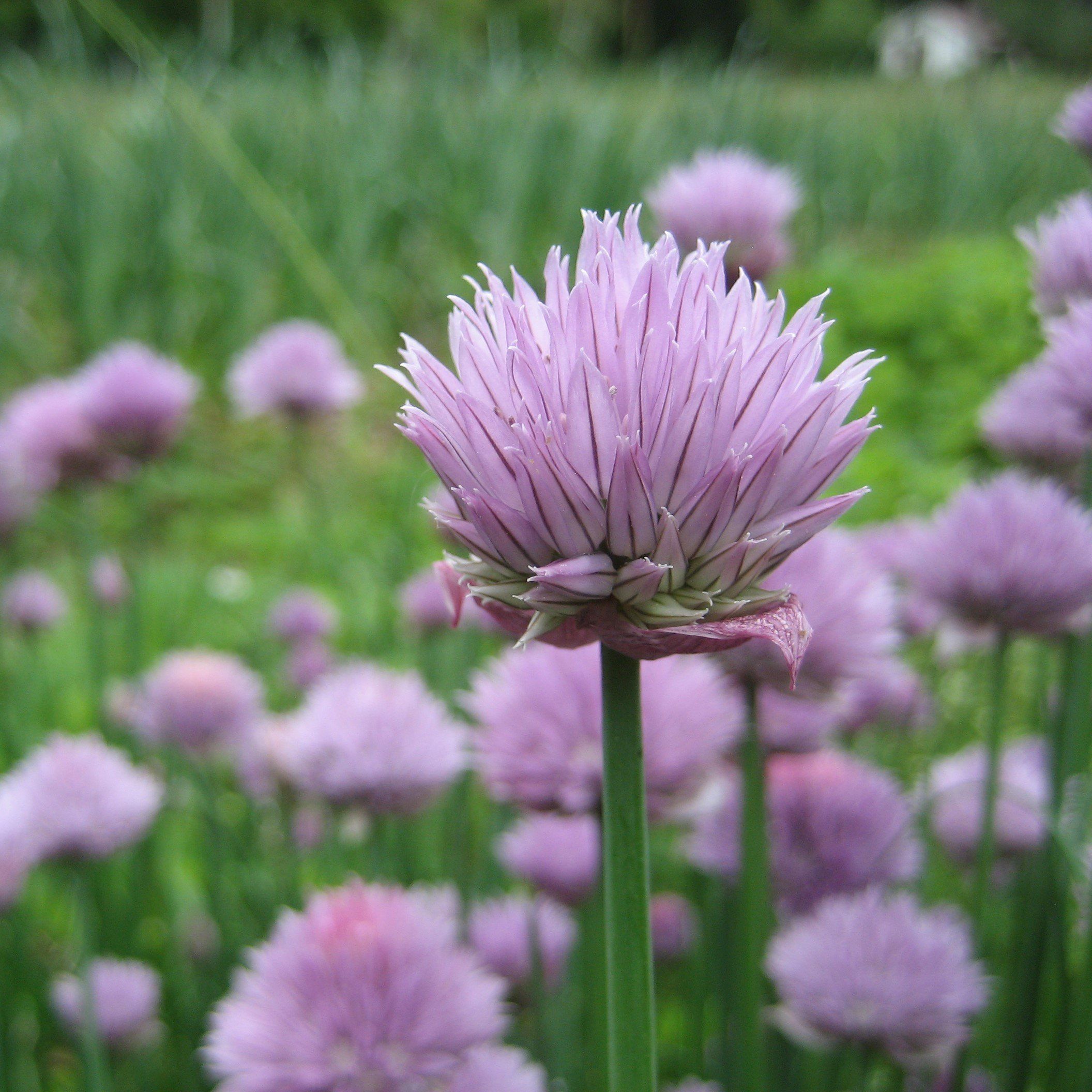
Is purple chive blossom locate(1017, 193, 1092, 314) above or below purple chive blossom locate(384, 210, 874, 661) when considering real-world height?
above

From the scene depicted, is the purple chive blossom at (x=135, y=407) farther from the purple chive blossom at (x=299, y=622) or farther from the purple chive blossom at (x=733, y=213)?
the purple chive blossom at (x=733, y=213)

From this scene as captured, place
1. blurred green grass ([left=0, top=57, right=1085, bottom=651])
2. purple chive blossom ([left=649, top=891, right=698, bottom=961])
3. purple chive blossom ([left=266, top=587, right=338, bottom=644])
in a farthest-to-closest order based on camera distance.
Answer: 1. blurred green grass ([left=0, top=57, right=1085, bottom=651])
2. purple chive blossom ([left=266, top=587, right=338, bottom=644])
3. purple chive blossom ([left=649, top=891, right=698, bottom=961])

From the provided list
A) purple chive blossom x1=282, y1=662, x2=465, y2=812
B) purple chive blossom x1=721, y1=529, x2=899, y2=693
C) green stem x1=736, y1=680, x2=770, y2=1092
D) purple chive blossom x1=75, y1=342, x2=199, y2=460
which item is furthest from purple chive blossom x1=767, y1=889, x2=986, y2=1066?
purple chive blossom x1=75, y1=342, x2=199, y2=460

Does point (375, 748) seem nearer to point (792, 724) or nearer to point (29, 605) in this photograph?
point (792, 724)

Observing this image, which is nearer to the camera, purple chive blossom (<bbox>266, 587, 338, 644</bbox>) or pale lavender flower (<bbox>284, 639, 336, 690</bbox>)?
pale lavender flower (<bbox>284, 639, 336, 690</bbox>)

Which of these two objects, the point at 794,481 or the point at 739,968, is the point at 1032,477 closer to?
the point at 739,968

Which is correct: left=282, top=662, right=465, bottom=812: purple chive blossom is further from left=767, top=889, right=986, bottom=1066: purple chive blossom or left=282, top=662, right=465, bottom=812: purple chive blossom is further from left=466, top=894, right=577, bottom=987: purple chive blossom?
left=767, top=889, right=986, bottom=1066: purple chive blossom

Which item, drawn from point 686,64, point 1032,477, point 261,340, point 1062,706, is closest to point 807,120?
point 686,64
